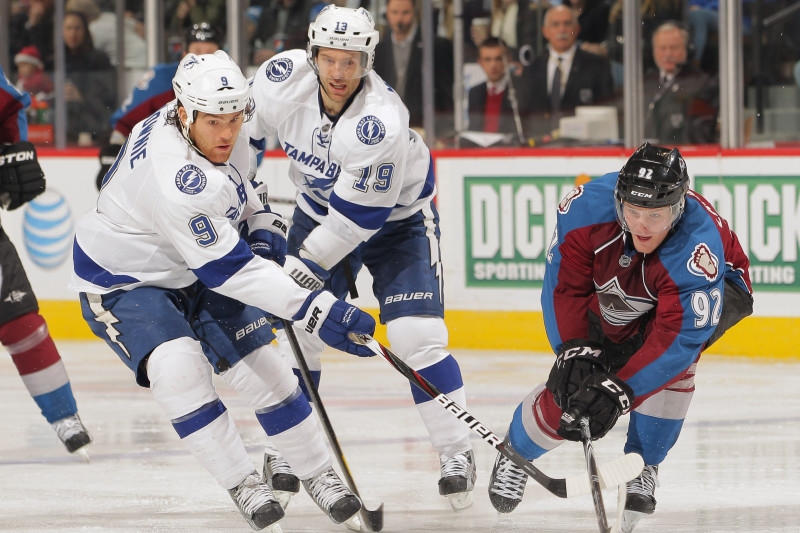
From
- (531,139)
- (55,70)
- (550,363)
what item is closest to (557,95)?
(531,139)

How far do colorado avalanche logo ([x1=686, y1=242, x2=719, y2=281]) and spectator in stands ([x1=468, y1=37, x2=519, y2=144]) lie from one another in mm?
3038

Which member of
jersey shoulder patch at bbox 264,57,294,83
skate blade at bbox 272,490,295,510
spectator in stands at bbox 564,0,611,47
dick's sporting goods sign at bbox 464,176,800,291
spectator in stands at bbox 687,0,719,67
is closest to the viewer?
skate blade at bbox 272,490,295,510

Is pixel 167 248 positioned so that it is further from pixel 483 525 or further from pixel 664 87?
pixel 664 87

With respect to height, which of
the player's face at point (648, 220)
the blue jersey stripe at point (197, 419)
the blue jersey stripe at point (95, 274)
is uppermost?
the player's face at point (648, 220)

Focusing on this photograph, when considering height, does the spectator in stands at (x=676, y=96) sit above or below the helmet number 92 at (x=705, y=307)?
above

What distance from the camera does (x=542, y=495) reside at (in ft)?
11.3

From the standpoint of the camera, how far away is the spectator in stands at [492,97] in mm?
5898

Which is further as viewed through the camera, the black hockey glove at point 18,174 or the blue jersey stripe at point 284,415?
the black hockey glove at point 18,174

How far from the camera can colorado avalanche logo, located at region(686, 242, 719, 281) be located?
286 centimetres

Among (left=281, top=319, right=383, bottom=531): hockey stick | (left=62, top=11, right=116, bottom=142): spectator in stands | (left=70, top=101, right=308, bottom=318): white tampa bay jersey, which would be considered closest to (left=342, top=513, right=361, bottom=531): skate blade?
(left=281, top=319, right=383, bottom=531): hockey stick

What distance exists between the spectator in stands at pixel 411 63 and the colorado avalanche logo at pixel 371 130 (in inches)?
102

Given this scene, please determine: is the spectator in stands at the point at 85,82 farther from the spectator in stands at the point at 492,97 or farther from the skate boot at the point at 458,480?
the skate boot at the point at 458,480

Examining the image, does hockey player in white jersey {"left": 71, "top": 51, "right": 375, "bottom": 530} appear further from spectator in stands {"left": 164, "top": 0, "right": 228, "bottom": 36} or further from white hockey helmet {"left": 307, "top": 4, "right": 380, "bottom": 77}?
spectator in stands {"left": 164, "top": 0, "right": 228, "bottom": 36}

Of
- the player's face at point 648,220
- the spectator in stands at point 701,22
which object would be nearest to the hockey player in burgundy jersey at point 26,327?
the player's face at point 648,220
